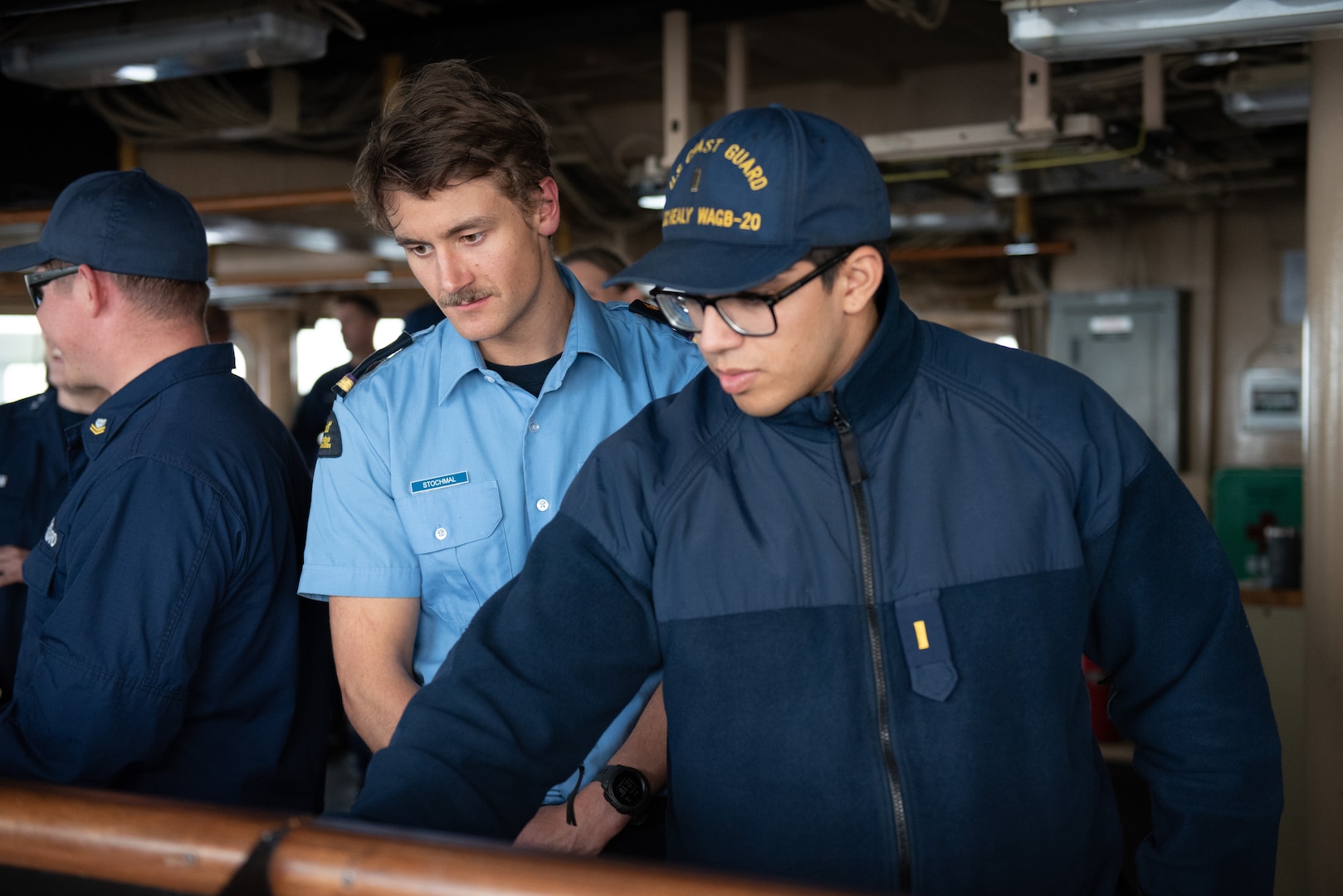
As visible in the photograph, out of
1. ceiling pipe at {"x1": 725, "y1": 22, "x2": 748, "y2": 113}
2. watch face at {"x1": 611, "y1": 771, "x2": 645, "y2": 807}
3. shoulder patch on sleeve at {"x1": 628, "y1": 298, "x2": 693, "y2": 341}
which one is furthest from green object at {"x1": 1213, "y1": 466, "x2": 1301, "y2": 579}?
watch face at {"x1": 611, "y1": 771, "x2": 645, "y2": 807}

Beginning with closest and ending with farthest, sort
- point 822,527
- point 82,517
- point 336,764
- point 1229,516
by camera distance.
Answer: point 822,527, point 82,517, point 336,764, point 1229,516

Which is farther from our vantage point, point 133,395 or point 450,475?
point 133,395

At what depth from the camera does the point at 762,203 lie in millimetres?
1161

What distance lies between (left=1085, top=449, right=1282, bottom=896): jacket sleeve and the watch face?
606 mm

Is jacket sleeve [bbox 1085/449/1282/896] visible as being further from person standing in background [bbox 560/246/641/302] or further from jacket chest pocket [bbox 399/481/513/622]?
person standing in background [bbox 560/246/641/302]

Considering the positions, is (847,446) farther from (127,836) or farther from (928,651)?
(127,836)

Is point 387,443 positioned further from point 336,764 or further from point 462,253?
point 336,764

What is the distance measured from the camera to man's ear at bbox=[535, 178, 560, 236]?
5.49 ft

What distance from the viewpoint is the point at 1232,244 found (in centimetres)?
695

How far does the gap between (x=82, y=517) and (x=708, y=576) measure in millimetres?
992

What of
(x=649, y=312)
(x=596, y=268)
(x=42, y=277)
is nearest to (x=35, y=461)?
(x=42, y=277)

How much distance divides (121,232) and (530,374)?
Answer: 0.70 metres

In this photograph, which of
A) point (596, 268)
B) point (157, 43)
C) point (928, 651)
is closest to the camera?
point (928, 651)

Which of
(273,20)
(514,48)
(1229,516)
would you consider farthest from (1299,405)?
(273,20)
